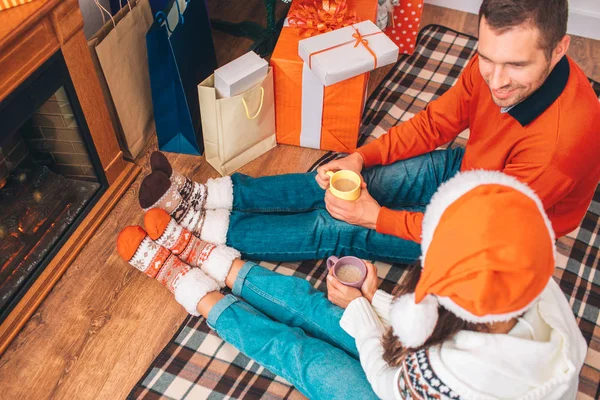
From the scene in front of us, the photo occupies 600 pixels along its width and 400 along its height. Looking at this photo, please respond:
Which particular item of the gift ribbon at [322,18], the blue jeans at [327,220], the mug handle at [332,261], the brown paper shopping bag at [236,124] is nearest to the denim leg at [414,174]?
the blue jeans at [327,220]

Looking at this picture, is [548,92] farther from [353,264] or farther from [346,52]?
[346,52]

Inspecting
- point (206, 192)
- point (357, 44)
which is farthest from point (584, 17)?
point (206, 192)

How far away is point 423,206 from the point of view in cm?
157

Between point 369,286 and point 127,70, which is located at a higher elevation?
point 127,70

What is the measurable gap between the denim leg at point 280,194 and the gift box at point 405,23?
0.94 m

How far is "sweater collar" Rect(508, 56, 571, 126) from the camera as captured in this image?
3.69 feet

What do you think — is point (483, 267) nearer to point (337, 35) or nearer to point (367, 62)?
point (367, 62)

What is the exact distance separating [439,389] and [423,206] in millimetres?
748

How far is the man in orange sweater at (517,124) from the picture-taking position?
105 centimetres

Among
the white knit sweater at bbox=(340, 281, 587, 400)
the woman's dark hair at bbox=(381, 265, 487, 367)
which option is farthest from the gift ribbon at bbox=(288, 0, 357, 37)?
the white knit sweater at bbox=(340, 281, 587, 400)

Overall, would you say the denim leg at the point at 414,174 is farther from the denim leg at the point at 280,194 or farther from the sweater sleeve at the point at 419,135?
the denim leg at the point at 280,194

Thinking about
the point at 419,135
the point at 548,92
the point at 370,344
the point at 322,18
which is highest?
the point at 548,92

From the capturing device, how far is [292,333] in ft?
4.35

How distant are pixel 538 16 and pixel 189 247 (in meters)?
1.03
